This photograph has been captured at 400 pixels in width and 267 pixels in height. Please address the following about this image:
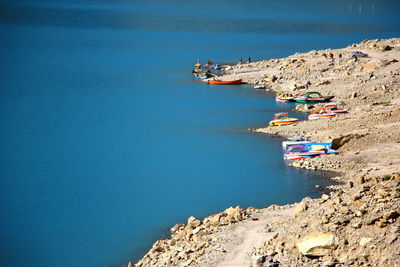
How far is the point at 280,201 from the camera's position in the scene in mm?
39406

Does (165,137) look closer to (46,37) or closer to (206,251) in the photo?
(206,251)

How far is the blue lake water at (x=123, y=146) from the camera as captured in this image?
37.0 meters

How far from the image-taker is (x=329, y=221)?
23938 millimetres

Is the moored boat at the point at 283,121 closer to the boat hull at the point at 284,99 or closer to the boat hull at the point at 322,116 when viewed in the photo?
the boat hull at the point at 322,116

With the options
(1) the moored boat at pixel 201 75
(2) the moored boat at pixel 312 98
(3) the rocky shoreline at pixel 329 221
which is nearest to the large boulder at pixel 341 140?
(3) the rocky shoreline at pixel 329 221

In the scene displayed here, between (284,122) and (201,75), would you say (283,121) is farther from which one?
(201,75)

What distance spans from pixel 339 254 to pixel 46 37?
381 ft

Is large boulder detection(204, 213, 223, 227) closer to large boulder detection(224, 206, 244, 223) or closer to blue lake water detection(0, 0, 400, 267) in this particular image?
large boulder detection(224, 206, 244, 223)

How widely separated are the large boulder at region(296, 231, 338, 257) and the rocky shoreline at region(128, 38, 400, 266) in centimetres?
3

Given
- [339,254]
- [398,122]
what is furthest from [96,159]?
[339,254]

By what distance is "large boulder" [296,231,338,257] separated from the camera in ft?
74.1

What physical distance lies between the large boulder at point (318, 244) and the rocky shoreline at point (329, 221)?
0.03m

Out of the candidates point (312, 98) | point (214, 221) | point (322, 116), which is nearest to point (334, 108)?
point (322, 116)

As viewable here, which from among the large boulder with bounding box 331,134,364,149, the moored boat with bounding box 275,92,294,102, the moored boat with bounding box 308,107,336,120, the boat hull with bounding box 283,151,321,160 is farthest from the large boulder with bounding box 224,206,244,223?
the moored boat with bounding box 275,92,294,102
